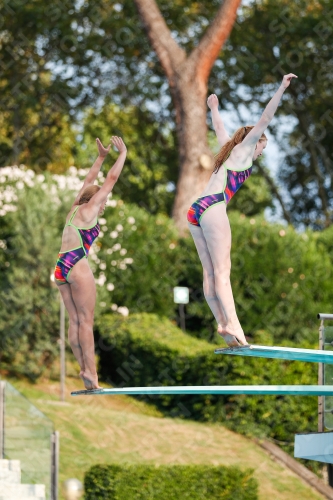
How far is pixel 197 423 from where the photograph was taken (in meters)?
18.1

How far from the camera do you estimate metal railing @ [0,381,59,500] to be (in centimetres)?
1471

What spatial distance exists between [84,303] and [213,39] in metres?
14.4

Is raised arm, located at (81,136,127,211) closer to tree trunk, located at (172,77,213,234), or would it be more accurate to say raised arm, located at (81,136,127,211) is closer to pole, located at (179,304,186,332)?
pole, located at (179,304,186,332)

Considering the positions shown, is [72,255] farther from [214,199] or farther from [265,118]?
[265,118]

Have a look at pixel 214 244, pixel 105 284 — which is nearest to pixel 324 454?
pixel 214 244

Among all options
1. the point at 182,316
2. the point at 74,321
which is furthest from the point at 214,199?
the point at 182,316

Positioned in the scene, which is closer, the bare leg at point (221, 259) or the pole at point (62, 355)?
the bare leg at point (221, 259)

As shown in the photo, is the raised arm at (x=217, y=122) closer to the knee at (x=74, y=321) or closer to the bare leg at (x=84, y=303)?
the bare leg at (x=84, y=303)

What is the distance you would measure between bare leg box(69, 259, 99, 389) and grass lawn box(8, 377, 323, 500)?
668cm

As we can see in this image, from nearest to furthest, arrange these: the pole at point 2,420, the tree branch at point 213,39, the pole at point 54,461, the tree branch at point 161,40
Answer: the pole at point 54,461 < the pole at point 2,420 < the tree branch at point 213,39 < the tree branch at point 161,40

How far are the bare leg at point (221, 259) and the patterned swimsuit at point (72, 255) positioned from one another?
55.4 inches

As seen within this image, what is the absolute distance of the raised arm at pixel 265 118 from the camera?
849 centimetres

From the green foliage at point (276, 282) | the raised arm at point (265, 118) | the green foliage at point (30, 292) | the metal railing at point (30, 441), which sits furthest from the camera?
the green foliage at point (276, 282)

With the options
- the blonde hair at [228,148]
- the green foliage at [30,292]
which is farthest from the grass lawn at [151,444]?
the blonde hair at [228,148]
